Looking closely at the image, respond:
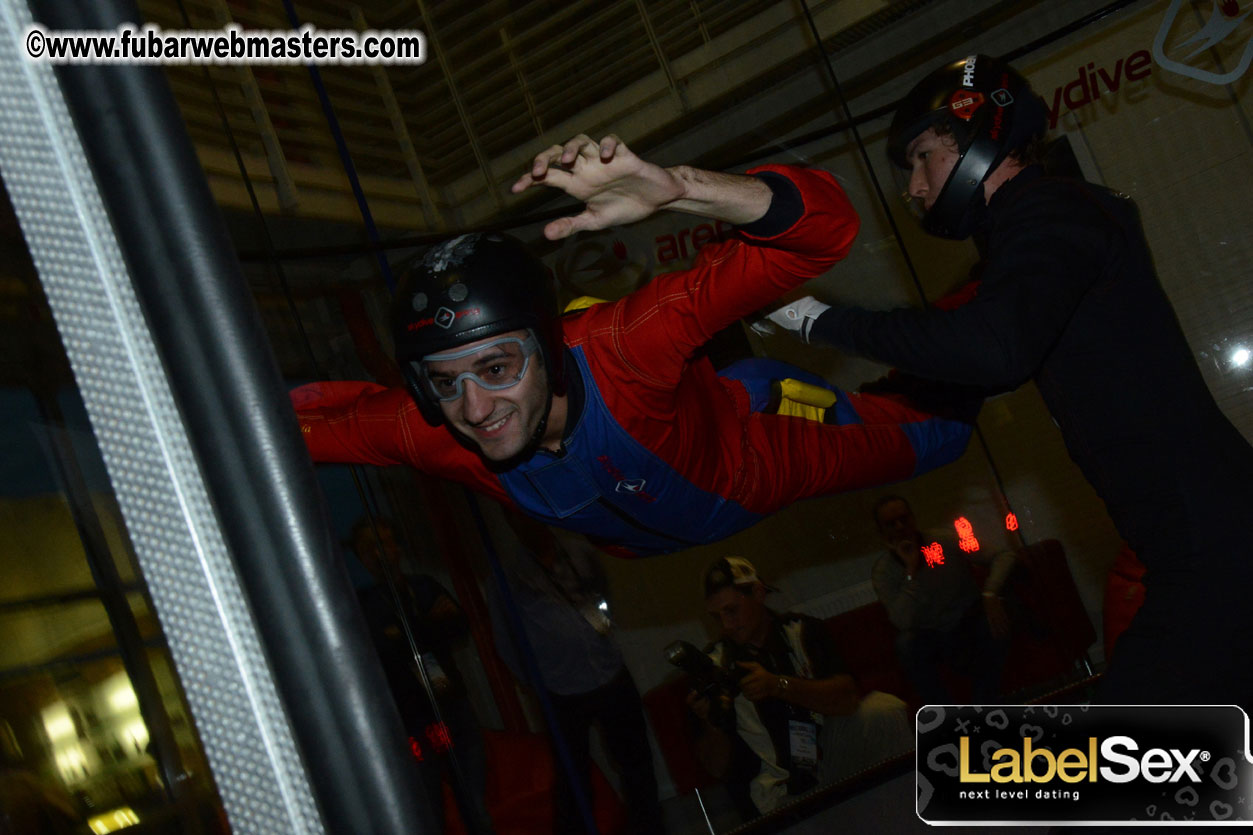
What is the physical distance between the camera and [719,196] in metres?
1.70

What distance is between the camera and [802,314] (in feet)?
5.99

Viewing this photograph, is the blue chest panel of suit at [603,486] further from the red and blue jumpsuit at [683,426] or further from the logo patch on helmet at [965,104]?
the logo patch on helmet at [965,104]

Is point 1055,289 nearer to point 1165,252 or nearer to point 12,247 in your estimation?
point 12,247

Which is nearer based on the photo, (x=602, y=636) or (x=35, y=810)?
(x=35, y=810)

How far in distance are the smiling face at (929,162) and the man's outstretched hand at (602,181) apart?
0.68 m

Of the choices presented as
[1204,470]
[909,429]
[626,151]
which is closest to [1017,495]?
[909,429]

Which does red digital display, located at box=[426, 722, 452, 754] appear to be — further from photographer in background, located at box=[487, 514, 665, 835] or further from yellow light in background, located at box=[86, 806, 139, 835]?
yellow light in background, located at box=[86, 806, 139, 835]

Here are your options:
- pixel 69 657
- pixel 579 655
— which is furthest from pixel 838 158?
pixel 69 657

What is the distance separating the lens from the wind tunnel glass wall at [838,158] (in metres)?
3.96

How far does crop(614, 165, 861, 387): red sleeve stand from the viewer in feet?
5.89

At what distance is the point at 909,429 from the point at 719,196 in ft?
4.61

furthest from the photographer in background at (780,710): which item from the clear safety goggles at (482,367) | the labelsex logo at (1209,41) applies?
the labelsex logo at (1209,41)

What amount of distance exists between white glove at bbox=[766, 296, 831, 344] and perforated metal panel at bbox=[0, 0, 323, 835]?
55.5 inches

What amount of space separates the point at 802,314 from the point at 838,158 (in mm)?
2664
